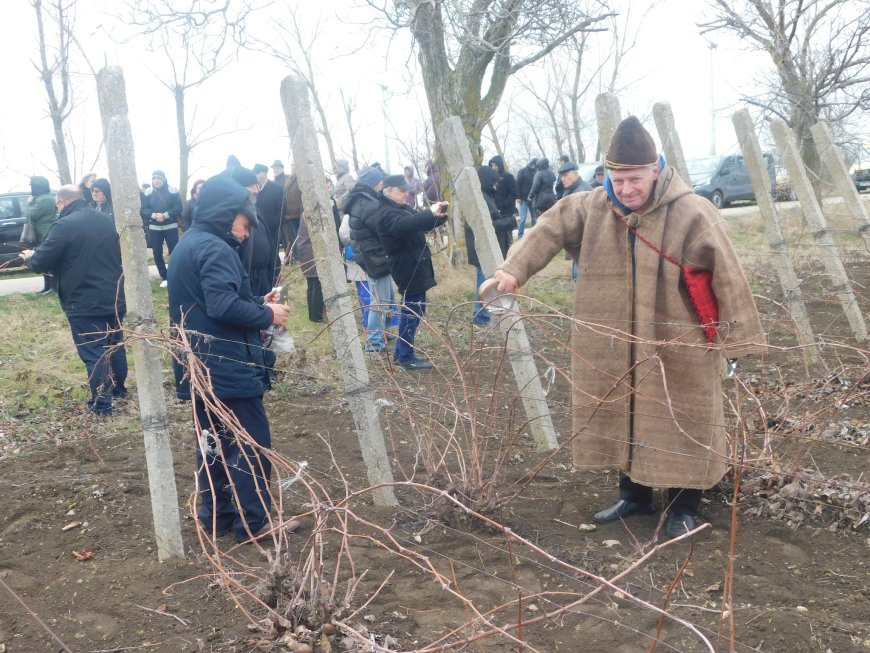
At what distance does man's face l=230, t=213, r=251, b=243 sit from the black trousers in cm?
225

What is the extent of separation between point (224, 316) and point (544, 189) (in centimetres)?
905

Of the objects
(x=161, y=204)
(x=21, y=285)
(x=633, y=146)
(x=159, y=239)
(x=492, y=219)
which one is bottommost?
(x=492, y=219)

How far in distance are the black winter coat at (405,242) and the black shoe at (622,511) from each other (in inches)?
119

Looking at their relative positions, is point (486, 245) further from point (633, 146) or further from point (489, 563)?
point (489, 563)

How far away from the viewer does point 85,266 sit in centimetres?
602

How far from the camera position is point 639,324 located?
142 inches

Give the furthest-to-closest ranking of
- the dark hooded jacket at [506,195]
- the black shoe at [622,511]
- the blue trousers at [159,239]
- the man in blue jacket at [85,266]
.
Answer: the blue trousers at [159,239]
the dark hooded jacket at [506,195]
the man in blue jacket at [85,266]
the black shoe at [622,511]

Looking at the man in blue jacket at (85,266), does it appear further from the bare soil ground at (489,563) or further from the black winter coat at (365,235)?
the black winter coat at (365,235)

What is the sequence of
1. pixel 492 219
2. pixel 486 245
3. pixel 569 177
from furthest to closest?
pixel 569 177 → pixel 492 219 → pixel 486 245

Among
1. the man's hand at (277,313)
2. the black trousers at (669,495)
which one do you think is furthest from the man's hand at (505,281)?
the black trousers at (669,495)

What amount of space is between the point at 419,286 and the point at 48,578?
400 cm

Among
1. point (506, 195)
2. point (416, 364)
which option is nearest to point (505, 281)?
point (416, 364)

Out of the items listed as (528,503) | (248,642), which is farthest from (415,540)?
(248,642)

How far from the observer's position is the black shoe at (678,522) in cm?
372
